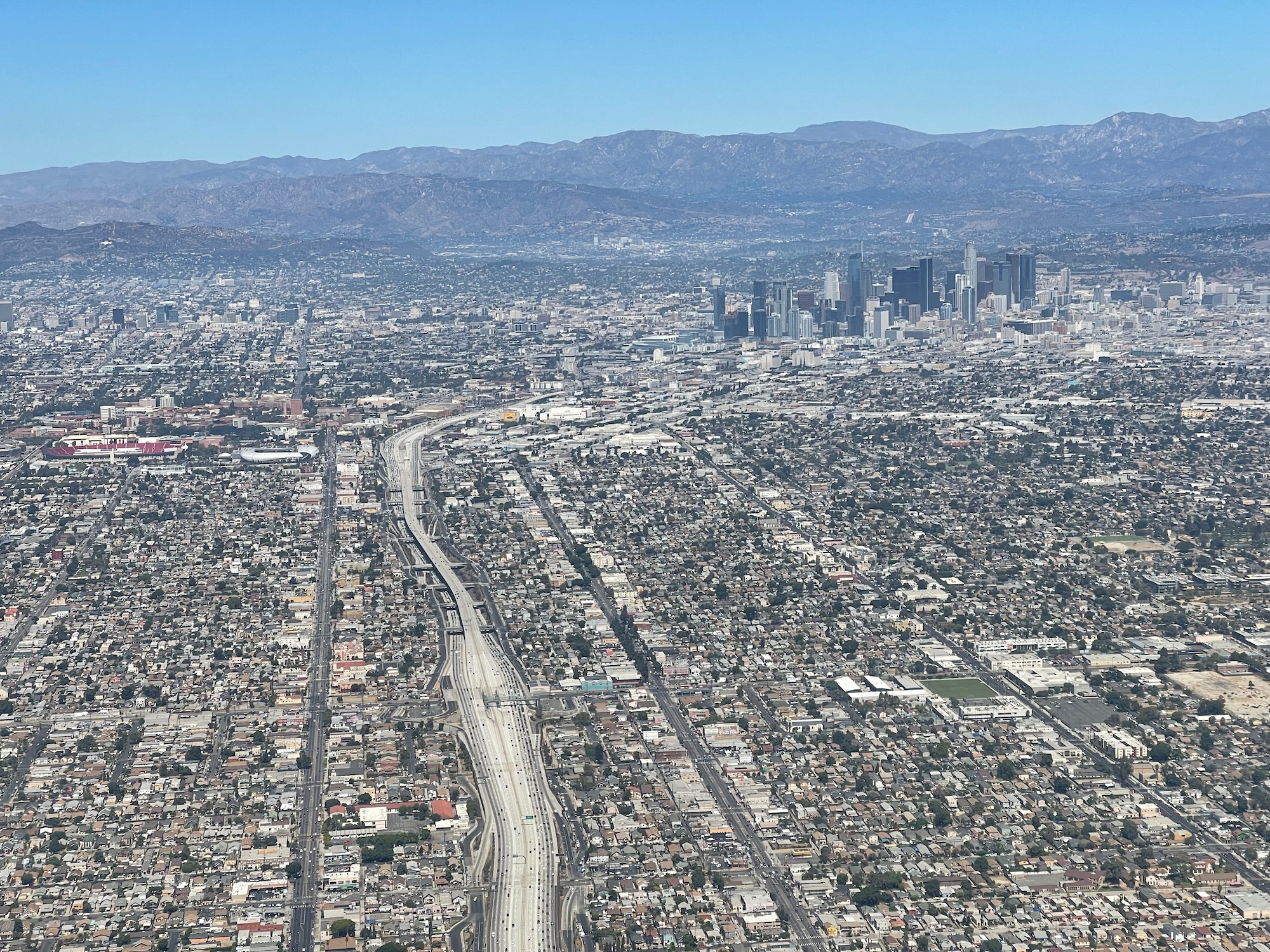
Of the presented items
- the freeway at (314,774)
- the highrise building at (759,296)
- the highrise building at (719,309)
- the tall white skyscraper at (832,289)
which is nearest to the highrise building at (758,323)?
the highrise building at (759,296)

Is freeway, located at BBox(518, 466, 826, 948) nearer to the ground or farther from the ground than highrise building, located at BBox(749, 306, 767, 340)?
farther from the ground

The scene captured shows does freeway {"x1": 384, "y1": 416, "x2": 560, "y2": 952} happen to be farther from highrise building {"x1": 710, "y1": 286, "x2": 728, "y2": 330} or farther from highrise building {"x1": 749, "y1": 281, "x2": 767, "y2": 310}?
highrise building {"x1": 710, "y1": 286, "x2": 728, "y2": 330}

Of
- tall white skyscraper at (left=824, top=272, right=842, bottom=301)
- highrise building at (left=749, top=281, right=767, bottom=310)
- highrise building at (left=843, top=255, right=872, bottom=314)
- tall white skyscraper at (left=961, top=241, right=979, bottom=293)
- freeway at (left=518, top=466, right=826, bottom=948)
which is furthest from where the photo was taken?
tall white skyscraper at (left=961, top=241, right=979, bottom=293)

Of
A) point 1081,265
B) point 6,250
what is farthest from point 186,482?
point 6,250

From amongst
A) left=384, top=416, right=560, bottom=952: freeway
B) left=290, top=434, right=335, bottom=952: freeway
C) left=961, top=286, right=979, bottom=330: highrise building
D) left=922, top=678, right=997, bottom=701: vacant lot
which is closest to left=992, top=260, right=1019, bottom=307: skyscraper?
left=961, top=286, right=979, bottom=330: highrise building

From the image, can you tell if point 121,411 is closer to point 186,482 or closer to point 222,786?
point 186,482

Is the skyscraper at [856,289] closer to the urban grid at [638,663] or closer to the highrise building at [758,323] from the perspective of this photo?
the highrise building at [758,323]
